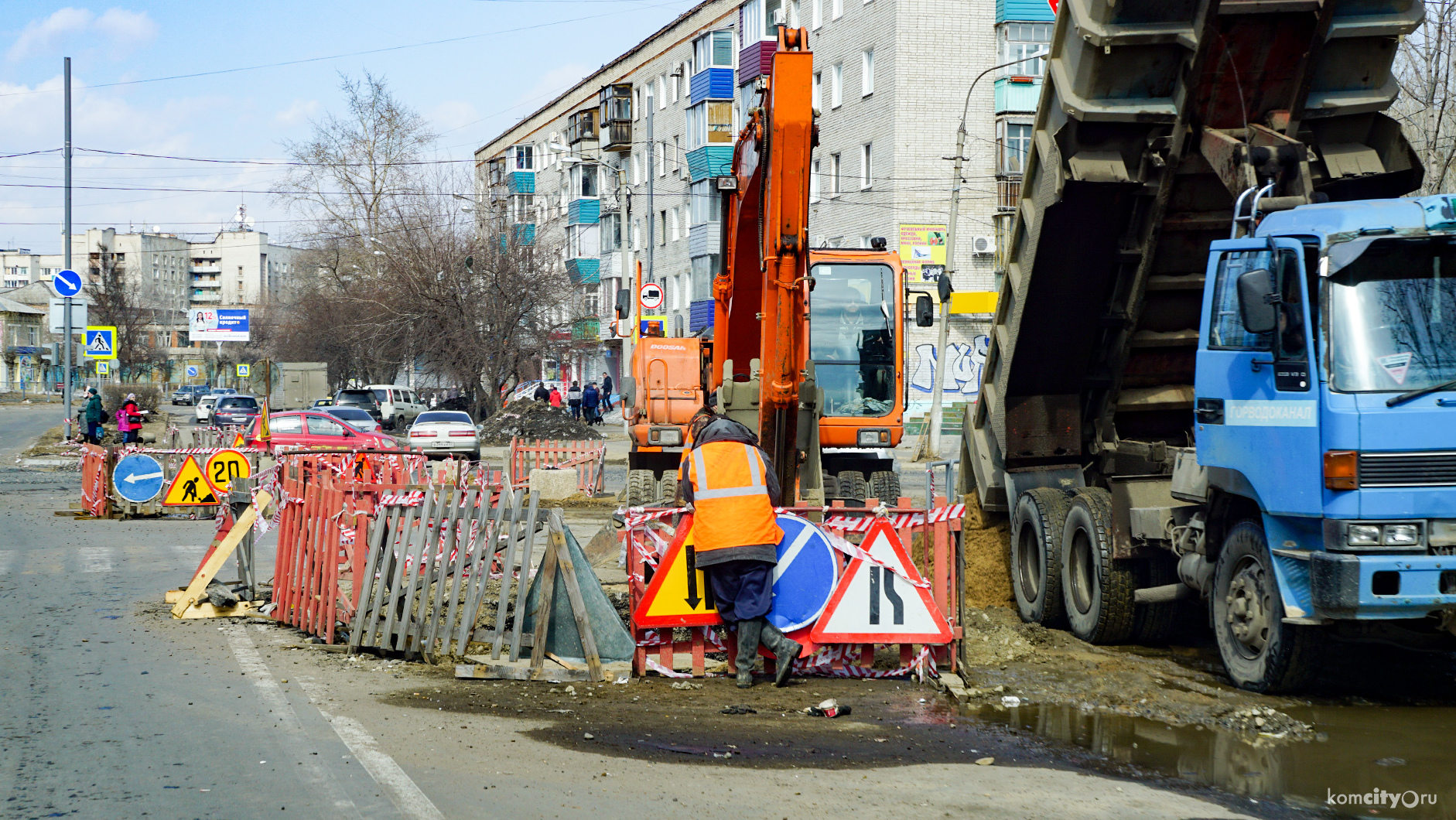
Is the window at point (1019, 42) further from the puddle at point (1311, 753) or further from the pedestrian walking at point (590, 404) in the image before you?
the puddle at point (1311, 753)

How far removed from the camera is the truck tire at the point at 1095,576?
9.20 m

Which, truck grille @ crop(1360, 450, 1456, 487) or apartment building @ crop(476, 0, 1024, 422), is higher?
apartment building @ crop(476, 0, 1024, 422)

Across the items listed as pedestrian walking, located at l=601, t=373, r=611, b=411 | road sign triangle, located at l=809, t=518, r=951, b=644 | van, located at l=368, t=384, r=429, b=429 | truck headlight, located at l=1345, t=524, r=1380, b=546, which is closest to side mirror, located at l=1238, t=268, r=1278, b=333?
truck headlight, located at l=1345, t=524, r=1380, b=546

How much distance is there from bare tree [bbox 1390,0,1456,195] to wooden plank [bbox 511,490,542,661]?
12382 mm

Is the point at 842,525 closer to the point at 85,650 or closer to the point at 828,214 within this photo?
the point at 85,650

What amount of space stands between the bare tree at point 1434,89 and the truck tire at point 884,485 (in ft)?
23.6

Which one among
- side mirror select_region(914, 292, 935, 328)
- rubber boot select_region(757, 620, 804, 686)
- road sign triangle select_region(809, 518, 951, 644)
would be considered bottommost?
rubber boot select_region(757, 620, 804, 686)

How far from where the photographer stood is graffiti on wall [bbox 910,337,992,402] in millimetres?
37094

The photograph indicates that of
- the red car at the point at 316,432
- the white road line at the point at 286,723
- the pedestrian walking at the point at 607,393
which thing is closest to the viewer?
the white road line at the point at 286,723

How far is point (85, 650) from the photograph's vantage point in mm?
9156

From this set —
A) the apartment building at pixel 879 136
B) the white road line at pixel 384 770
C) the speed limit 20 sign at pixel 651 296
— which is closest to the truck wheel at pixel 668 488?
the white road line at pixel 384 770

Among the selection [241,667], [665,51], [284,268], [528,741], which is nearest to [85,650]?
[241,667]

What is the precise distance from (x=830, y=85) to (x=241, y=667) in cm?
3622

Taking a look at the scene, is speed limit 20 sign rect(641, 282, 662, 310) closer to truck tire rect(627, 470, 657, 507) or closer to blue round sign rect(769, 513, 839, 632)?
truck tire rect(627, 470, 657, 507)
